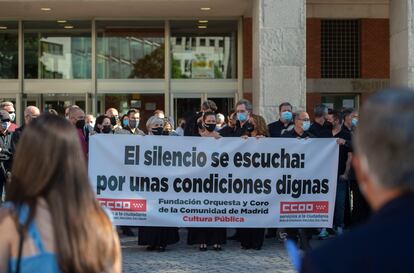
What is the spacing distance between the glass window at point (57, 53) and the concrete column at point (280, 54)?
25.1ft

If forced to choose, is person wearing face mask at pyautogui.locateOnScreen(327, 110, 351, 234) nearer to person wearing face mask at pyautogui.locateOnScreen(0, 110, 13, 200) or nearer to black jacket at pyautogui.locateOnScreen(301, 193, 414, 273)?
person wearing face mask at pyautogui.locateOnScreen(0, 110, 13, 200)

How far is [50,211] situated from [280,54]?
43.3 ft

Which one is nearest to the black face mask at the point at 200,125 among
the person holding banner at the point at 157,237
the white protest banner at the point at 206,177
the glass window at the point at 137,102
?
the white protest banner at the point at 206,177

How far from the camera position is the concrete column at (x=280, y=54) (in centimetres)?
1523

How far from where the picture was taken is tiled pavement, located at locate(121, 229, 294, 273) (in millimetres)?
8000

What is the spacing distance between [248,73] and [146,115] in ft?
11.7

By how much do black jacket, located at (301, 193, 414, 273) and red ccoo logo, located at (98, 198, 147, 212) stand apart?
744 centimetres

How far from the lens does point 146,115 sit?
20875 millimetres

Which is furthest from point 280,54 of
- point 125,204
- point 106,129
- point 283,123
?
point 125,204

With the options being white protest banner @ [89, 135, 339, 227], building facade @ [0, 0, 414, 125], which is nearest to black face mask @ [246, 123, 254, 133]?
white protest banner @ [89, 135, 339, 227]

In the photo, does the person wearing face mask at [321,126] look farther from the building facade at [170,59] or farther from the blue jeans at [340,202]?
the building facade at [170,59]

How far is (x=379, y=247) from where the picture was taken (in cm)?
163

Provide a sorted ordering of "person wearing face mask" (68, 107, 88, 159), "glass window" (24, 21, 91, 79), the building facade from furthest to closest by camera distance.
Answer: "glass window" (24, 21, 91, 79), the building facade, "person wearing face mask" (68, 107, 88, 159)

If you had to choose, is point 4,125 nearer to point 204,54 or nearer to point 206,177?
point 206,177
